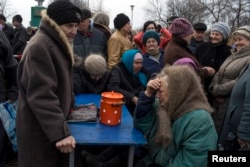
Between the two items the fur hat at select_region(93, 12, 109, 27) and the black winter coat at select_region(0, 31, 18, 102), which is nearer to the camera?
the black winter coat at select_region(0, 31, 18, 102)

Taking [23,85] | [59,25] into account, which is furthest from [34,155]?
[59,25]

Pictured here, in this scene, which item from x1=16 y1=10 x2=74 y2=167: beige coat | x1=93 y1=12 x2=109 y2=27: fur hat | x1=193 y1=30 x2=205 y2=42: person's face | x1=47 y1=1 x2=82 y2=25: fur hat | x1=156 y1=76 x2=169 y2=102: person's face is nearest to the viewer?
x1=16 y1=10 x2=74 y2=167: beige coat

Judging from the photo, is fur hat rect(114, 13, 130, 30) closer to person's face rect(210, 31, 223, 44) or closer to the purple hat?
person's face rect(210, 31, 223, 44)

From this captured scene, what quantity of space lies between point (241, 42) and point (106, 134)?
6.59 feet

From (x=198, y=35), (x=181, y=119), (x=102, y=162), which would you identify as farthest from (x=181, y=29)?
(x=198, y=35)

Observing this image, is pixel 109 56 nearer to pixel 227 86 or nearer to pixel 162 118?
pixel 227 86

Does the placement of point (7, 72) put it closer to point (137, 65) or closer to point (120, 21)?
point (137, 65)

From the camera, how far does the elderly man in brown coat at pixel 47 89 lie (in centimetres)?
199

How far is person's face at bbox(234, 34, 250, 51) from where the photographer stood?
11.4 ft

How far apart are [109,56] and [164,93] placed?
84.0 inches

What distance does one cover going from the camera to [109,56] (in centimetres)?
443

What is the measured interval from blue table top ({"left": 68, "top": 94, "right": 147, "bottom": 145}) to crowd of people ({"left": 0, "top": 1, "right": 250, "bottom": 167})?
13cm

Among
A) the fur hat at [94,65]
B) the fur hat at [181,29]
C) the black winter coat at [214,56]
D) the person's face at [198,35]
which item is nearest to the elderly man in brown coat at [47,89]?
the fur hat at [94,65]

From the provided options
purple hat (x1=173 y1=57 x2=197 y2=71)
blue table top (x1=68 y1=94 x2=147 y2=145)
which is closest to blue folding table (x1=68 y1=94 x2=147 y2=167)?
blue table top (x1=68 y1=94 x2=147 y2=145)
